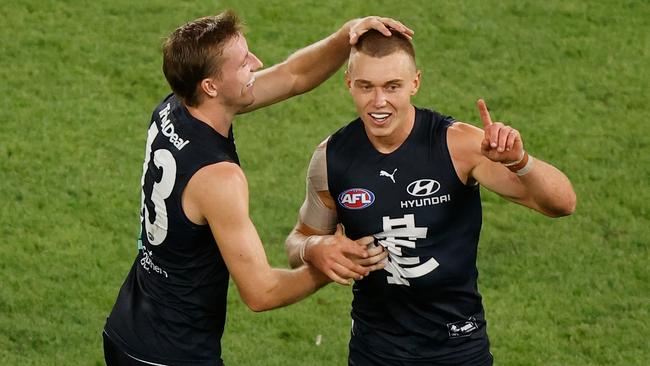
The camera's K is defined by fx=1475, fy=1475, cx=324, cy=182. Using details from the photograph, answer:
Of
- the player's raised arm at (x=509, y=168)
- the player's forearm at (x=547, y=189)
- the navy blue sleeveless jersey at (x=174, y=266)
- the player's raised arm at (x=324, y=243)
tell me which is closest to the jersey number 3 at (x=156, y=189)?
the navy blue sleeveless jersey at (x=174, y=266)

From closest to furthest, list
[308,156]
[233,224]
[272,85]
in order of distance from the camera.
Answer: [233,224]
[272,85]
[308,156]

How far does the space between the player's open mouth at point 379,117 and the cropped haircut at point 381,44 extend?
27cm

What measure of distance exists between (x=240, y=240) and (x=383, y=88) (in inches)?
37.2

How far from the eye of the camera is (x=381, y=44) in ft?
22.1

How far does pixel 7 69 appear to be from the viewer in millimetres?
12680

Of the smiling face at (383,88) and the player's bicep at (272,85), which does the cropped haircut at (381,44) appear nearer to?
the smiling face at (383,88)

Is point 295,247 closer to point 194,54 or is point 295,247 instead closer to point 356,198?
point 356,198

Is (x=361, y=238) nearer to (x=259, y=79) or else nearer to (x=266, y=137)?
(x=259, y=79)

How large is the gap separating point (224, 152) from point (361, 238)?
2.45ft

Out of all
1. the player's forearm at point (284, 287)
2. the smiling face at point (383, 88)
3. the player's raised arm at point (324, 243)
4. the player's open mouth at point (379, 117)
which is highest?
the smiling face at point (383, 88)

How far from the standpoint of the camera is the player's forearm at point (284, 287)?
674 cm

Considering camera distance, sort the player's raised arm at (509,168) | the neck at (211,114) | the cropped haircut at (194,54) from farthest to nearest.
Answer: the neck at (211,114)
the cropped haircut at (194,54)
the player's raised arm at (509,168)

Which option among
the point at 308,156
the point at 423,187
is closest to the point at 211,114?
the point at 423,187

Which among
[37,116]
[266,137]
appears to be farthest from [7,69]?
[266,137]
